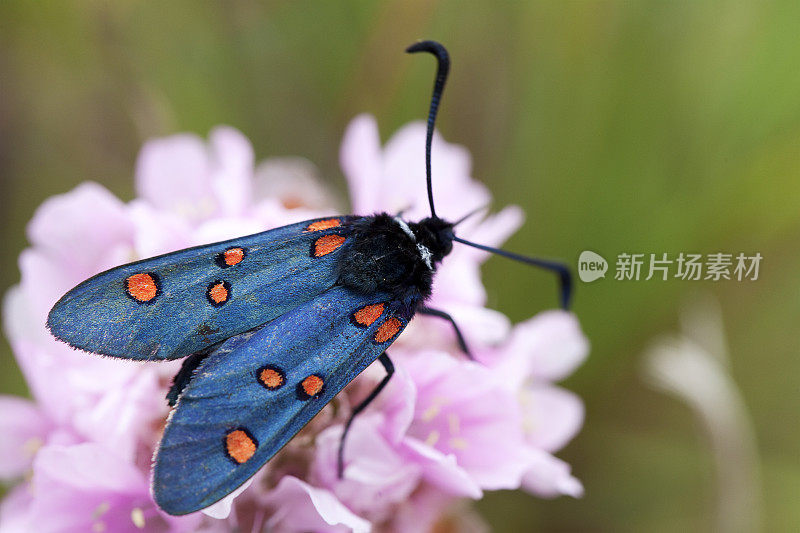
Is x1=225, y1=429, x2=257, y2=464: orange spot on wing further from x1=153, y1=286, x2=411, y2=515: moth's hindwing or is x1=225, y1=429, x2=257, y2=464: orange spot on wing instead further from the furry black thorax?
the furry black thorax

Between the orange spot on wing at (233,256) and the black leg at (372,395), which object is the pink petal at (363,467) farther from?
the orange spot on wing at (233,256)

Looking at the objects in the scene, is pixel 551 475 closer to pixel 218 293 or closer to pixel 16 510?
pixel 218 293

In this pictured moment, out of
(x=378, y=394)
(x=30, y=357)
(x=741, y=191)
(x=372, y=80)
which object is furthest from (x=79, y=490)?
(x=741, y=191)

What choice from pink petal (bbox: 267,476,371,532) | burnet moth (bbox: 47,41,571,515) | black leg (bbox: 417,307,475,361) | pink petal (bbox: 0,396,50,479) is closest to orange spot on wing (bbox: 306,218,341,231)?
burnet moth (bbox: 47,41,571,515)

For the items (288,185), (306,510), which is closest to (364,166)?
(288,185)

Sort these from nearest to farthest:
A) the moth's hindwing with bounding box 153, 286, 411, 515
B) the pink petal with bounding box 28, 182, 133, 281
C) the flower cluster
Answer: the moth's hindwing with bounding box 153, 286, 411, 515 < the flower cluster < the pink petal with bounding box 28, 182, 133, 281

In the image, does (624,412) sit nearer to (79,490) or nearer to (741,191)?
(741,191)
